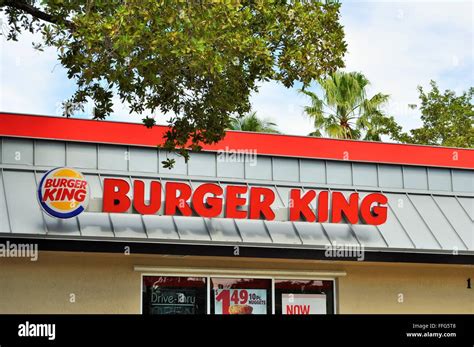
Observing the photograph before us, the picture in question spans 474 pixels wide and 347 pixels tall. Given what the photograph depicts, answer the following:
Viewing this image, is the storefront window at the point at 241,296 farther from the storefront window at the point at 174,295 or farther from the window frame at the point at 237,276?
the storefront window at the point at 174,295

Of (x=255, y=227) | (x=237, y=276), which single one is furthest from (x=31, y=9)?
(x=237, y=276)

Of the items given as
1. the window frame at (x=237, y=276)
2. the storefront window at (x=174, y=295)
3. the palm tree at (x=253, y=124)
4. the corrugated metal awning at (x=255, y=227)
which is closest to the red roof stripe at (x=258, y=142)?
the corrugated metal awning at (x=255, y=227)

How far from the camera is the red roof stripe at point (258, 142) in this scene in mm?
16938

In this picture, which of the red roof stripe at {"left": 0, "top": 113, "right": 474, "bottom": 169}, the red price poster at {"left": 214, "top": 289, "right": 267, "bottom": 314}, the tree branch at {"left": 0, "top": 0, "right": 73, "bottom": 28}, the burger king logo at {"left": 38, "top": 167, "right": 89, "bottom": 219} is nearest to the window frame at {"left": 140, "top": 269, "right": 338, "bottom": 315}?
the red price poster at {"left": 214, "top": 289, "right": 267, "bottom": 314}

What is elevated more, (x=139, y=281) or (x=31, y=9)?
(x=31, y=9)

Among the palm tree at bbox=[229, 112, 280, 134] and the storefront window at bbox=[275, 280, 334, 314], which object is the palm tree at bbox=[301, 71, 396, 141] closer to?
the palm tree at bbox=[229, 112, 280, 134]

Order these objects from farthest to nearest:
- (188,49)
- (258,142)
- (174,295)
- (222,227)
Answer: (258,142), (174,295), (222,227), (188,49)

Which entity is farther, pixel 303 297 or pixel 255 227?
pixel 303 297

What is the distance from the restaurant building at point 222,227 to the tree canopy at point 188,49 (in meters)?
2.78

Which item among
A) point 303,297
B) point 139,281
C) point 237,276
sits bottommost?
point 303,297

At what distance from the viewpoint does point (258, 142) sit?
18.4 meters

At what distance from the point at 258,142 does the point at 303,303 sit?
3581 mm

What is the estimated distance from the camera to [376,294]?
17922 millimetres

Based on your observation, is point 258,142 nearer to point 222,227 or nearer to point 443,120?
point 222,227
